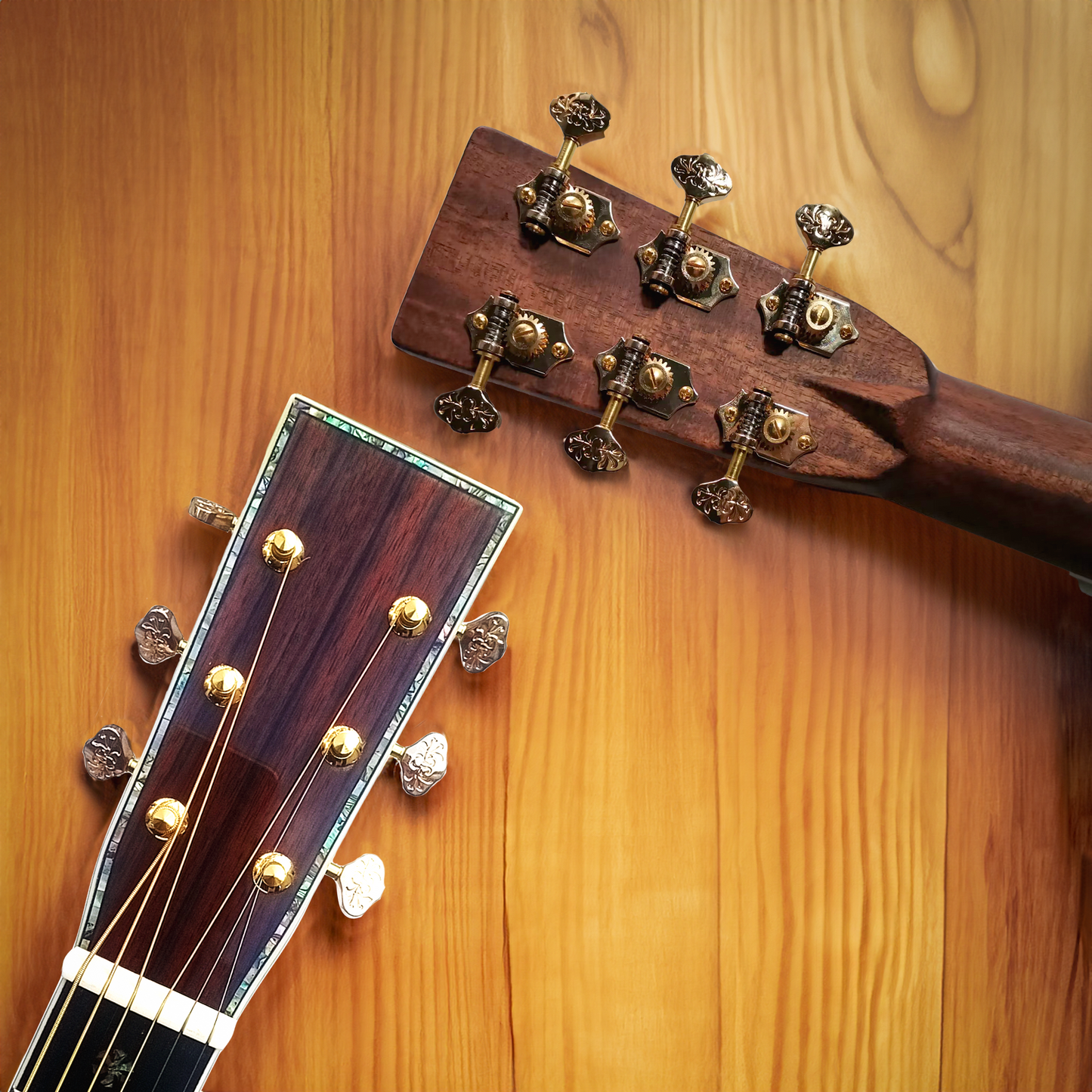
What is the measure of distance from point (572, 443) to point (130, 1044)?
1.72ft

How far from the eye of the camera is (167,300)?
2.47 ft

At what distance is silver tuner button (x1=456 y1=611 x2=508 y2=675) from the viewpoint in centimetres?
68

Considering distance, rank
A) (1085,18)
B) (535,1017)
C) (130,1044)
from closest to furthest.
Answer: (130,1044) < (535,1017) < (1085,18)

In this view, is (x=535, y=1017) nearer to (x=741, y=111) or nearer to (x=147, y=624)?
(x=147, y=624)

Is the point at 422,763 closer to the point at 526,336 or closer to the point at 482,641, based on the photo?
the point at 482,641

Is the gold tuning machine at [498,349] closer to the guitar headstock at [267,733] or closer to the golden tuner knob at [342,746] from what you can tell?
the guitar headstock at [267,733]

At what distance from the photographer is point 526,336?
679mm

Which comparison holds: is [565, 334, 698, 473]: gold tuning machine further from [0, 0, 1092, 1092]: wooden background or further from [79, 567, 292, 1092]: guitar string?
[79, 567, 292, 1092]: guitar string

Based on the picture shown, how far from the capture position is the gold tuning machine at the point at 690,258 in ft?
2.25

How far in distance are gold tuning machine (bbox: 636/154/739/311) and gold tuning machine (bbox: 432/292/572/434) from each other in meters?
0.08

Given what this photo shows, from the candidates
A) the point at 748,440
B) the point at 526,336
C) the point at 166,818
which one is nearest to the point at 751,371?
the point at 748,440

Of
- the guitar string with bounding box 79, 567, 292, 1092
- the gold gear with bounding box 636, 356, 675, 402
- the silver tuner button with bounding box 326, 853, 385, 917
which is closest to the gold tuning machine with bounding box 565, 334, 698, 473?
the gold gear with bounding box 636, 356, 675, 402

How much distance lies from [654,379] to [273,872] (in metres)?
0.45

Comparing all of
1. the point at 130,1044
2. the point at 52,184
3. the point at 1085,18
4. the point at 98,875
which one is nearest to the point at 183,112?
the point at 52,184
